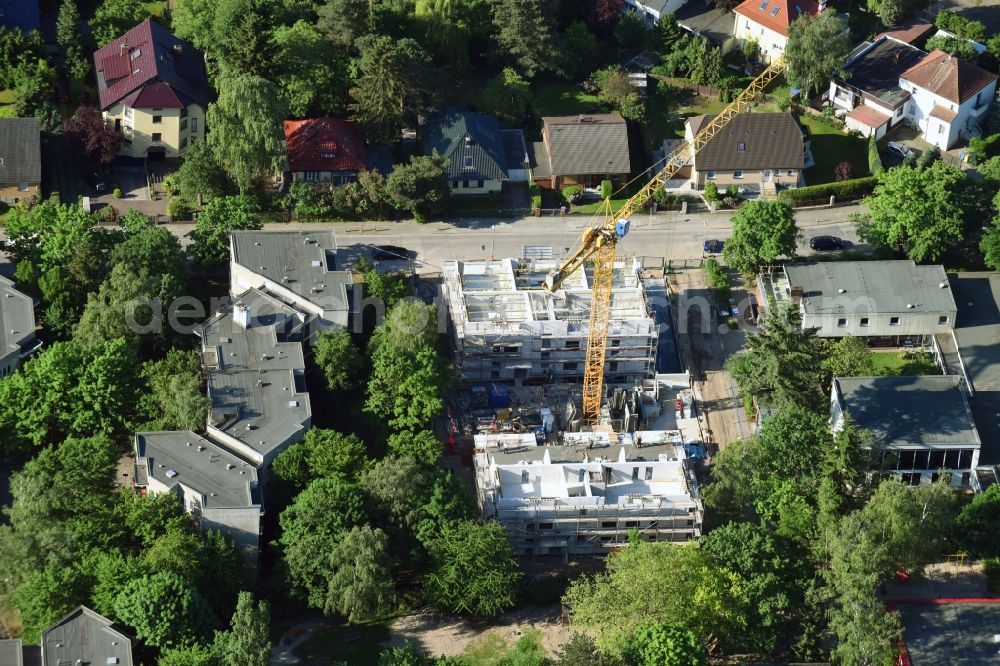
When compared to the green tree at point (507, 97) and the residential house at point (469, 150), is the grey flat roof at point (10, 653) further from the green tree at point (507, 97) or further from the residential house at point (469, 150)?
the green tree at point (507, 97)

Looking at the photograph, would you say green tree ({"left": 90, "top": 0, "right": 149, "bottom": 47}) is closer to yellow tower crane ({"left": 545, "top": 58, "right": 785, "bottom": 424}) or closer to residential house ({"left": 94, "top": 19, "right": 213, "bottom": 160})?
residential house ({"left": 94, "top": 19, "right": 213, "bottom": 160})

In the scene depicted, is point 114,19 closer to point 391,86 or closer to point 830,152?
point 391,86

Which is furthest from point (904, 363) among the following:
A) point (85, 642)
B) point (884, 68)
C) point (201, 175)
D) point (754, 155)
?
point (85, 642)

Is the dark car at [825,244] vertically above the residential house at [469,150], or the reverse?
the residential house at [469,150]

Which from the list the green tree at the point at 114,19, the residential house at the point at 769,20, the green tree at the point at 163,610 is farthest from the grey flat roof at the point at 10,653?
the residential house at the point at 769,20

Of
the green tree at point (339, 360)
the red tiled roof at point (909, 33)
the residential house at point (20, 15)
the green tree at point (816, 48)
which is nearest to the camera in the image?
the green tree at point (339, 360)

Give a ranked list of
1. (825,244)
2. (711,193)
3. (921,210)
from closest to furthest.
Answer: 1. (921,210)
2. (825,244)
3. (711,193)
